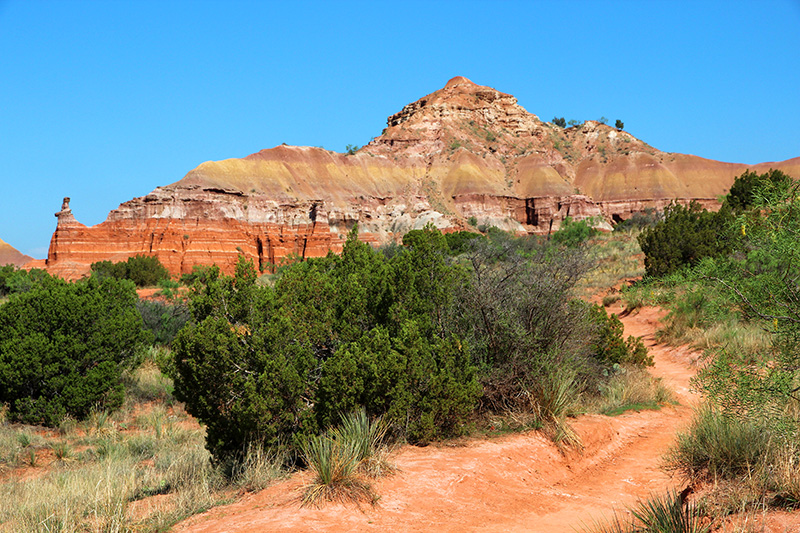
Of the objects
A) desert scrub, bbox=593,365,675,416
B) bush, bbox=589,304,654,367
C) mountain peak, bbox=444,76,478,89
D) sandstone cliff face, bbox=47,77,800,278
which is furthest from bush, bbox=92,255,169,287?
mountain peak, bbox=444,76,478,89

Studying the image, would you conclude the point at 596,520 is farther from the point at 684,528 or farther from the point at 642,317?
the point at 642,317

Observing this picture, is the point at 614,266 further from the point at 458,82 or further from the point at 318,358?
the point at 458,82

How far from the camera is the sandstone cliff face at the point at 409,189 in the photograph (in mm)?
62750

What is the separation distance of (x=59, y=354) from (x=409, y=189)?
7494 centimetres

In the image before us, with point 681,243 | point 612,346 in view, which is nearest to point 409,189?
point 681,243

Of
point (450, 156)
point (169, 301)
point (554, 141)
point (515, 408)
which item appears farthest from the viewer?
point (554, 141)

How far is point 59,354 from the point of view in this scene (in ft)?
35.5

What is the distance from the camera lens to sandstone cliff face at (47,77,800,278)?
62.8 m

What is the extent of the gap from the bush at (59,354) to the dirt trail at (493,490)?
7.18 meters

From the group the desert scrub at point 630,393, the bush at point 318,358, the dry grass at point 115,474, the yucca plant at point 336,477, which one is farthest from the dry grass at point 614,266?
the yucca plant at point 336,477

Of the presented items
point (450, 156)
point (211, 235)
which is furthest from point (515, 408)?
point (450, 156)

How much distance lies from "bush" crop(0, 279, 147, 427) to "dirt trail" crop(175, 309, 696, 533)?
7.18 m

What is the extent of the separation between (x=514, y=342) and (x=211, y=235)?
59969 mm

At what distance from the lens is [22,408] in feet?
35.2
